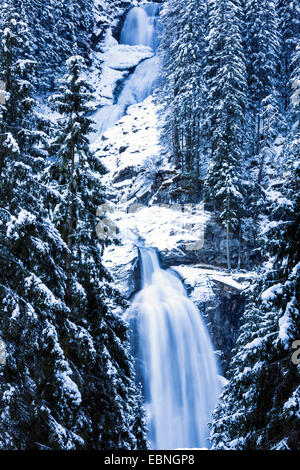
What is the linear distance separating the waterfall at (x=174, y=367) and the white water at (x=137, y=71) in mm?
30220

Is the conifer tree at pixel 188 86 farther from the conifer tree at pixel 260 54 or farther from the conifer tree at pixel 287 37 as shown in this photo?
the conifer tree at pixel 287 37

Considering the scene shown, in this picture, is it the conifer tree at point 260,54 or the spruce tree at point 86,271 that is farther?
the conifer tree at point 260,54

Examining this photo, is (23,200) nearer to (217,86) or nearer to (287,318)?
(287,318)

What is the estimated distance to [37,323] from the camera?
6367mm

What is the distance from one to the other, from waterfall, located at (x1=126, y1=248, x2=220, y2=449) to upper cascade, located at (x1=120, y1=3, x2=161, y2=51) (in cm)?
5382

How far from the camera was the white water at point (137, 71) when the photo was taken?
48.7 m

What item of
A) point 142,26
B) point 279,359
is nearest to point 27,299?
point 279,359

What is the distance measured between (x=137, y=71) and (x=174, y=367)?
50162 mm

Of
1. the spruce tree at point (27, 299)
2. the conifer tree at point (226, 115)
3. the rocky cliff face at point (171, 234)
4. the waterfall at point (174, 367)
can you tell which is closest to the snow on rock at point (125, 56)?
the rocky cliff face at point (171, 234)

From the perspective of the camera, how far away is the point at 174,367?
66.4 ft

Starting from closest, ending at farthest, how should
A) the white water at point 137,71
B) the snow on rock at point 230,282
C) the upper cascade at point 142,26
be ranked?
the snow on rock at point 230,282 < the white water at point 137,71 < the upper cascade at point 142,26
